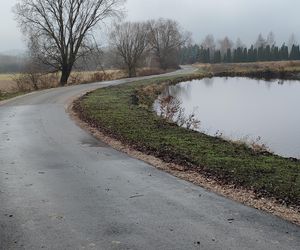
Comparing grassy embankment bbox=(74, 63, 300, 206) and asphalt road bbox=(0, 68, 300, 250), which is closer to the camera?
asphalt road bbox=(0, 68, 300, 250)

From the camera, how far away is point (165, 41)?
9388 centimetres

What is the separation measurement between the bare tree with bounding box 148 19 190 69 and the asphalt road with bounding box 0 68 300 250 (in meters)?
79.7

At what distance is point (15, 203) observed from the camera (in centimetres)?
748

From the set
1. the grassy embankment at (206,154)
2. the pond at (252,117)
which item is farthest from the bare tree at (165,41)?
the grassy embankment at (206,154)

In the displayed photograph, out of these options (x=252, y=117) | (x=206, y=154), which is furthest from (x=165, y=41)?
(x=206, y=154)

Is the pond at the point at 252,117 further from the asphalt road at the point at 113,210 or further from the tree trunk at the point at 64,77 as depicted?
the tree trunk at the point at 64,77

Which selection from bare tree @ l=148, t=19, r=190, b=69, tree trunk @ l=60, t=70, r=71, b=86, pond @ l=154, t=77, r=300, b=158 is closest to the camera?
pond @ l=154, t=77, r=300, b=158

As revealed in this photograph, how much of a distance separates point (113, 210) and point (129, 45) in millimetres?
56818

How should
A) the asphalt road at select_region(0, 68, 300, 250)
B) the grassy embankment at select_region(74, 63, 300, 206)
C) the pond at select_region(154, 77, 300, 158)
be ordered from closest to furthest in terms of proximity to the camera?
1. the asphalt road at select_region(0, 68, 300, 250)
2. the grassy embankment at select_region(74, 63, 300, 206)
3. the pond at select_region(154, 77, 300, 158)

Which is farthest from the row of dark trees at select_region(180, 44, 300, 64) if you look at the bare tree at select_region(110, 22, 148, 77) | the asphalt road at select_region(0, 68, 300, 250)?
the asphalt road at select_region(0, 68, 300, 250)

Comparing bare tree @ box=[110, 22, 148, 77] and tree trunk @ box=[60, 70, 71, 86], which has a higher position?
bare tree @ box=[110, 22, 148, 77]

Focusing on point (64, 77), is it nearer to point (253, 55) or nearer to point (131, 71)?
point (131, 71)

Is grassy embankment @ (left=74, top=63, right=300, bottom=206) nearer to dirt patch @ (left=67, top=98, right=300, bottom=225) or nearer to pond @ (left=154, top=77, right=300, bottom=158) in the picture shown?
dirt patch @ (left=67, top=98, right=300, bottom=225)

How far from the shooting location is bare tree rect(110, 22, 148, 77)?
62.2m
